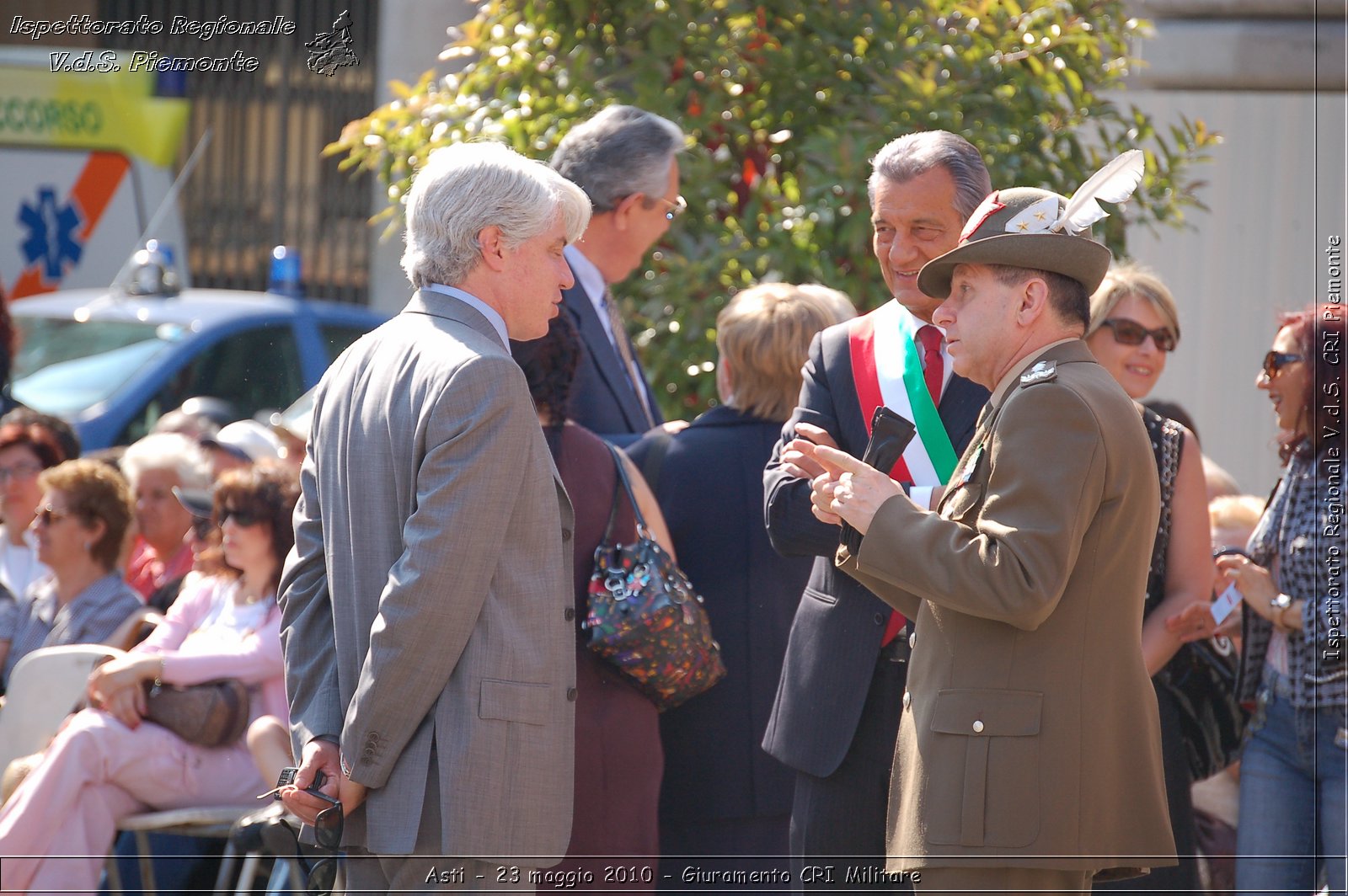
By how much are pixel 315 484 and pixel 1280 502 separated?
2.48 metres

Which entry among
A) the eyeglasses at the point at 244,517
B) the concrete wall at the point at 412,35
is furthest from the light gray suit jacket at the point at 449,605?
the concrete wall at the point at 412,35

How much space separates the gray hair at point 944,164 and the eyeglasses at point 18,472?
148 inches

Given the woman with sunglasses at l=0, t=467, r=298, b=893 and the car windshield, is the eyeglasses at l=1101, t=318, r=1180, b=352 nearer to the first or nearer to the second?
the woman with sunglasses at l=0, t=467, r=298, b=893

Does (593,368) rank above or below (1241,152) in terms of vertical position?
below

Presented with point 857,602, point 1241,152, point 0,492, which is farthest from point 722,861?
Answer: point 1241,152

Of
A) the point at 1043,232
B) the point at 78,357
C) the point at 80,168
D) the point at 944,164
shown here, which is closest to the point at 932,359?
the point at 944,164

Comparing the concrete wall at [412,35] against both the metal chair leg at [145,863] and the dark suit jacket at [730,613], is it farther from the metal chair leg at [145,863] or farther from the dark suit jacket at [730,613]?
the dark suit jacket at [730,613]

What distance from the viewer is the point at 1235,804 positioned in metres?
4.53

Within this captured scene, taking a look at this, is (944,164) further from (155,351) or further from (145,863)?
(155,351)

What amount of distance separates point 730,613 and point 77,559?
2.42 meters

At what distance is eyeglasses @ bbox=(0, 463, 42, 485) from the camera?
223 inches

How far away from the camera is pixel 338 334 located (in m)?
8.59

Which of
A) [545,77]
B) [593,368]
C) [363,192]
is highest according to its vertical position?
[363,192]

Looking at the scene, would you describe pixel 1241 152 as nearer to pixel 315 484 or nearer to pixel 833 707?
pixel 833 707
